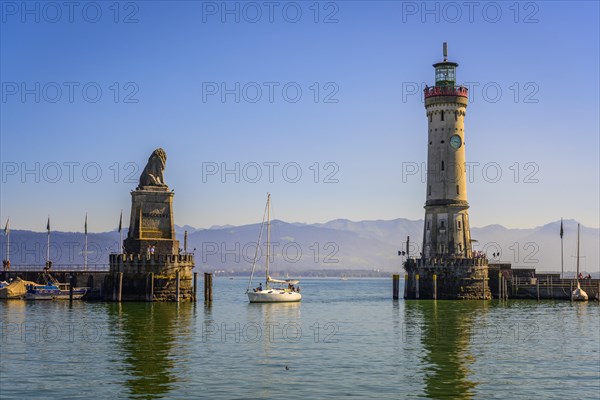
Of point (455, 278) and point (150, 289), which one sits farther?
point (455, 278)

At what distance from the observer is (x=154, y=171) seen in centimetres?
8706

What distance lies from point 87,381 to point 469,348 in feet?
75.5

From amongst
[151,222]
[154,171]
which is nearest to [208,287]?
[151,222]

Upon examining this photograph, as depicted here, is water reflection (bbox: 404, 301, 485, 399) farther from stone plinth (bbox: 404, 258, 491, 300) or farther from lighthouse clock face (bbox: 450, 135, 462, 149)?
lighthouse clock face (bbox: 450, 135, 462, 149)

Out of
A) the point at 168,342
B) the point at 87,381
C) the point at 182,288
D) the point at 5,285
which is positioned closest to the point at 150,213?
the point at 182,288

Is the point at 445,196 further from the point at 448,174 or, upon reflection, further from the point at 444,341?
the point at 444,341

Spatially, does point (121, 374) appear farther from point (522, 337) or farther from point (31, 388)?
point (522, 337)

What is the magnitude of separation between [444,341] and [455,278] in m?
39.4

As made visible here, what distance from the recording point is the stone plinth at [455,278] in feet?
296

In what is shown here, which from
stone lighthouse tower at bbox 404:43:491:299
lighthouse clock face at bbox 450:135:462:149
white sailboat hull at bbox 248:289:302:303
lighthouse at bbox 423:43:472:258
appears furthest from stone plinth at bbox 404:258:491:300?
white sailboat hull at bbox 248:289:302:303

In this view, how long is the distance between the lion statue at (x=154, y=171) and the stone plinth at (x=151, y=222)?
2.31ft

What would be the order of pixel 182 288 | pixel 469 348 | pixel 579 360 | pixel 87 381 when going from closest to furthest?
pixel 87 381 < pixel 579 360 < pixel 469 348 < pixel 182 288

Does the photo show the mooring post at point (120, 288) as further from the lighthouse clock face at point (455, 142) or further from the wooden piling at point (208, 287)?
the lighthouse clock face at point (455, 142)

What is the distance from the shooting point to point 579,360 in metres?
44.1
